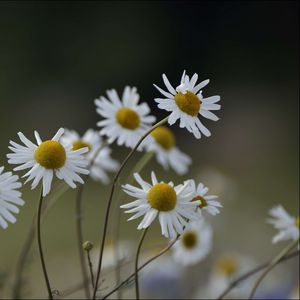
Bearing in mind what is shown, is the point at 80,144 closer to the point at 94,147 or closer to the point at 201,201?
the point at 94,147

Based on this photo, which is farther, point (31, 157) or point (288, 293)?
point (288, 293)

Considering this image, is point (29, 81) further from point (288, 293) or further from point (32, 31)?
point (288, 293)

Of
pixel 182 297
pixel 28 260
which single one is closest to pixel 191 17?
pixel 182 297

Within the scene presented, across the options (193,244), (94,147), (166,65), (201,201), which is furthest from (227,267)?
(166,65)

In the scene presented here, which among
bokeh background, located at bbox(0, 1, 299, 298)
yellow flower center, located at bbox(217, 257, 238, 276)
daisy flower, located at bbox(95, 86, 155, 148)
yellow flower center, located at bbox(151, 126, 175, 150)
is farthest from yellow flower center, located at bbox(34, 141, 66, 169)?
bokeh background, located at bbox(0, 1, 299, 298)

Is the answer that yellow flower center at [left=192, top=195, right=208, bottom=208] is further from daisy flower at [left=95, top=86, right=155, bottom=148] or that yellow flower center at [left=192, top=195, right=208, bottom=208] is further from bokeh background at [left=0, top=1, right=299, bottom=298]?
bokeh background at [left=0, top=1, right=299, bottom=298]

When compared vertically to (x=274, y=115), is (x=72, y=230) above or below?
below
